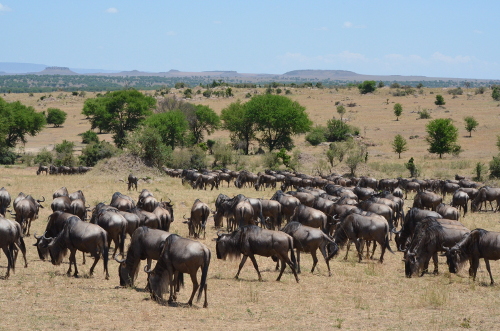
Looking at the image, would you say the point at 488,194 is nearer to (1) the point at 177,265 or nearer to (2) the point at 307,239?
(2) the point at 307,239

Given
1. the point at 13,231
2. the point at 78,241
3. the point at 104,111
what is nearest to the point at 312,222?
the point at 78,241

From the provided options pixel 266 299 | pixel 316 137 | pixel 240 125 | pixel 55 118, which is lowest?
pixel 55 118

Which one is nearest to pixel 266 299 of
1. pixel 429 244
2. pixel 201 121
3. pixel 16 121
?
pixel 429 244

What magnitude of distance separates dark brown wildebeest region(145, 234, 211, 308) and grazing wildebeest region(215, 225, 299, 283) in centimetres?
243

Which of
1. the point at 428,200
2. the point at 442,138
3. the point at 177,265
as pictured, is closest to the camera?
the point at 177,265

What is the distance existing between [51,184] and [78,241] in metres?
23.3

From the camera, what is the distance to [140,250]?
1241cm

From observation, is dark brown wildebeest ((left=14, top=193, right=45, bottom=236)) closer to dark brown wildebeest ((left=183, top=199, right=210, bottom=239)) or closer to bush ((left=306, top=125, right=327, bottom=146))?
dark brown wildebeest ((left=183, top=199, right=210, bottom=239))

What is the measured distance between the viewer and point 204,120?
219 ft

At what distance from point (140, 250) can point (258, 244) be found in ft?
9.70

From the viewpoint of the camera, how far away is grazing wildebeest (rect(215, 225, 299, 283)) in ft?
44.7

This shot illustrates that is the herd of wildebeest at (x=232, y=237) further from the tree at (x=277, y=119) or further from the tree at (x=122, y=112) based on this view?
the tree at (x=122, y=112)

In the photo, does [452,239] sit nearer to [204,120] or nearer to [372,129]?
[204,120]

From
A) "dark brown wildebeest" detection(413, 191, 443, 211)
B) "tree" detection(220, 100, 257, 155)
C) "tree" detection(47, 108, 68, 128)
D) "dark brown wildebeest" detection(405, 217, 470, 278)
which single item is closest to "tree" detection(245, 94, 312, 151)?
"tree" detection(220, 100, 257, 155)
